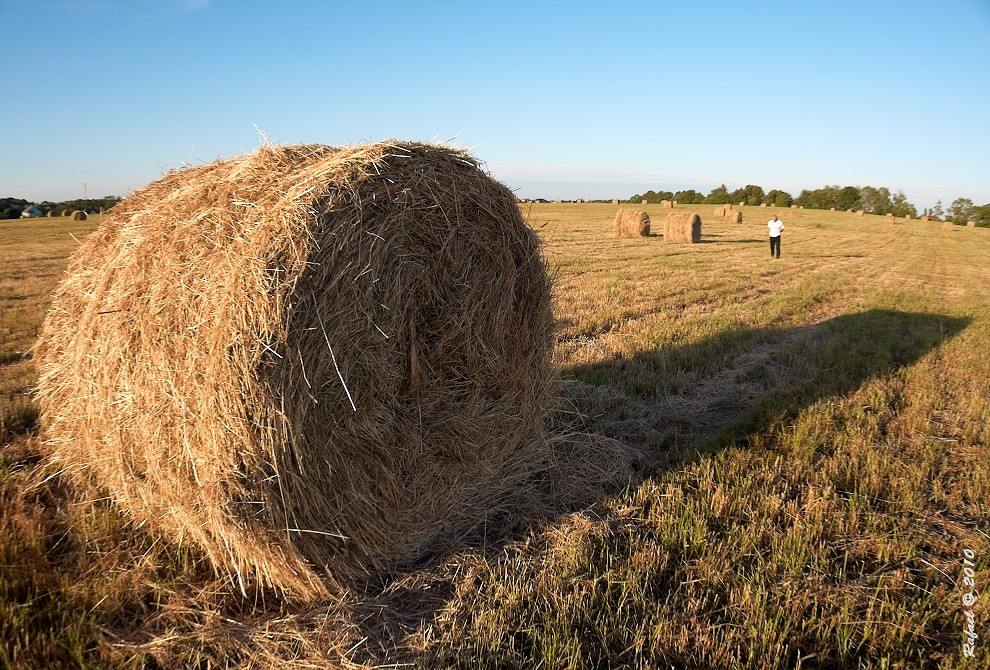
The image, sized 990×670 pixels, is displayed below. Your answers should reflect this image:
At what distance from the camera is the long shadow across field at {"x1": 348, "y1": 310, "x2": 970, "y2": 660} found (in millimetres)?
3295

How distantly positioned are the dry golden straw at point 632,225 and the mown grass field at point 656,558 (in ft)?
67.1

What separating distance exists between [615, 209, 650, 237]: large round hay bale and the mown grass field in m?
20.4

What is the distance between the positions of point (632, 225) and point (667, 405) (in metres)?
22.1

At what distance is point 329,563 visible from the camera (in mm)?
2912

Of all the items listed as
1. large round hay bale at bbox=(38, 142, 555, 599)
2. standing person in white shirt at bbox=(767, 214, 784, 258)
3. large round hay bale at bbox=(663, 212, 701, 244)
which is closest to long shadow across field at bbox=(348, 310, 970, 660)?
large round hay bale at bbox=(38, 142, 555, 599)

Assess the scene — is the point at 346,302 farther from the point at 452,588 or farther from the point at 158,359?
the point at 452,588

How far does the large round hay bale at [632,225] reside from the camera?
26.1 m

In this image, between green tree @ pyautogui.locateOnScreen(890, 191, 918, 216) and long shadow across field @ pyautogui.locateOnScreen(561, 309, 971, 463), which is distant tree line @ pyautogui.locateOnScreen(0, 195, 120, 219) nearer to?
long shadow across field @ pyautogui.locateOnScreen(561, 309, 971, 463)

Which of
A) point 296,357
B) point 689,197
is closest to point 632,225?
point 296,357

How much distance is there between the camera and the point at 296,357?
272 cm

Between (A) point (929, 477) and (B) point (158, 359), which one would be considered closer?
(B) point (158, 359)

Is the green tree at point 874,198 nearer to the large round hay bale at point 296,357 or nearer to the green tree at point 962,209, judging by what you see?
the green tree at point 962,209

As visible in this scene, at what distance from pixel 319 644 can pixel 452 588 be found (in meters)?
0.70

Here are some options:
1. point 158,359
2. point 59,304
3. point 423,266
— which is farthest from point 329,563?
point 59,304
